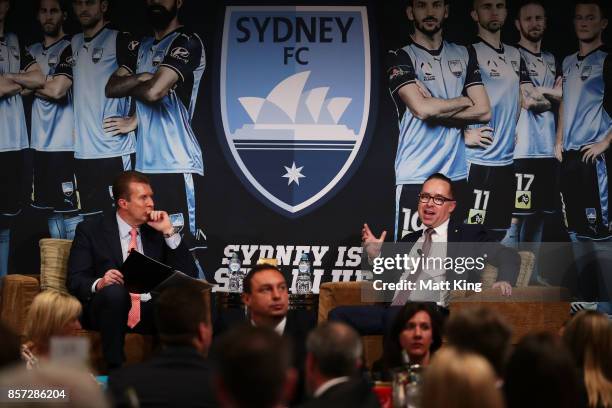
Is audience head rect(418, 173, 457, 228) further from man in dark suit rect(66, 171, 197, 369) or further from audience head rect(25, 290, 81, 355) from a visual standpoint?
audience head rect(25, 290, 81, 355)

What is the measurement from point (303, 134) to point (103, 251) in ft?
6.34

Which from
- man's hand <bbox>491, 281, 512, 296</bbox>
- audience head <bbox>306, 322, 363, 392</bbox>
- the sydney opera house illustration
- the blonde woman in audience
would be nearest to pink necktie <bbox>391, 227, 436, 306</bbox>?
man's hand <bbox>491, 281, 512, 296</bbox>

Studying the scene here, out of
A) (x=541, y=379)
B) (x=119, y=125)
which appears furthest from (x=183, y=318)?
(x=119, y=125)

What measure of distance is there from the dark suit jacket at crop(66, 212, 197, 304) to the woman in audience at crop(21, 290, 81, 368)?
1812 mm

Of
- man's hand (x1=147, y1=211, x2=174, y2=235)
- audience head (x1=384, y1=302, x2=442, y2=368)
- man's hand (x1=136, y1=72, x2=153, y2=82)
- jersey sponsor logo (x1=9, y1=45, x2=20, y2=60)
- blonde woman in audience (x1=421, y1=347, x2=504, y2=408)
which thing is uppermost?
jersey sponsor logo (x1=9, y1=45, x2=20, y2=60)

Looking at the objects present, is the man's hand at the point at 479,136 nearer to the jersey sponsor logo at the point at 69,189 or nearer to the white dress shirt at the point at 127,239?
the white dress shirt at the point at 127,239

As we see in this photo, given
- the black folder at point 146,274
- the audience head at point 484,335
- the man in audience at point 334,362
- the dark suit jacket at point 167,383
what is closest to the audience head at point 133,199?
the black folder at point 146,274

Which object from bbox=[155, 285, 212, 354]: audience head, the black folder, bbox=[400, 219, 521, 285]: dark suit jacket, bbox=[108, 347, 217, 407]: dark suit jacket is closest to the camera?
bbox=[108, 347, 217, 407]: dark suit jacket

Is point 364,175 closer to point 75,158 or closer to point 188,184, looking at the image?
point 188,184

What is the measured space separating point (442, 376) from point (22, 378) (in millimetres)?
1047

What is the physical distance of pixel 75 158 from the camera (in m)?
7.66

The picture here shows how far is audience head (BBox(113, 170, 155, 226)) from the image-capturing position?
6.54 meters

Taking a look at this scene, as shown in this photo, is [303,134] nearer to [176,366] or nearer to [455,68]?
[455,68]

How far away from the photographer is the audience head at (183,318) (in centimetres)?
358
